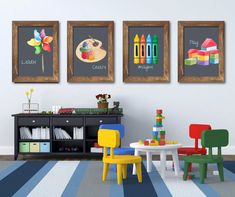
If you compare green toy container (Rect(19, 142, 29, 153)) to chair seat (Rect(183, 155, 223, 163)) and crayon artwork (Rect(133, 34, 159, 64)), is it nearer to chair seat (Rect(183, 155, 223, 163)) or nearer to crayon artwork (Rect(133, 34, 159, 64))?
crayon artwork (Rect(133, 34, 159, 64))

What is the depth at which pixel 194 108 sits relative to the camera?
31.1 feet

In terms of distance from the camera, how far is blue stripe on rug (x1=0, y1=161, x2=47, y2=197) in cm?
595

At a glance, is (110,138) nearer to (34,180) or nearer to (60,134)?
(34,180)

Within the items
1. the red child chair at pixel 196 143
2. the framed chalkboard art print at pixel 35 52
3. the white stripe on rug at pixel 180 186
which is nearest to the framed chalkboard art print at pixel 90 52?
the framed chalkboard art print at pixel 35 52

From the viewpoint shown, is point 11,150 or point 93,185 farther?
point 11,150

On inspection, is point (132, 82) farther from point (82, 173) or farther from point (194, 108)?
point (82, 173)

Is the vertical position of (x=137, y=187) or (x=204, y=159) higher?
(x=204, y=159)

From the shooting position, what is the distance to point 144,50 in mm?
9453

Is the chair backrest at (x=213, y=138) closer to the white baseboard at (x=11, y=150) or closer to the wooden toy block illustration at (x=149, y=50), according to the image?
the white baseboard at (x=11, y=150)

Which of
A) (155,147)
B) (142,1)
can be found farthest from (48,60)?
(155,147)

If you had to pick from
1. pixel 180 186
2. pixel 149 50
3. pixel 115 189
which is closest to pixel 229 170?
pixel 180 186

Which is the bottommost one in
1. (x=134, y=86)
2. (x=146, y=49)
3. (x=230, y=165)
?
(x=230, y=165)

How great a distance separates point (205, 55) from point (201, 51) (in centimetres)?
10

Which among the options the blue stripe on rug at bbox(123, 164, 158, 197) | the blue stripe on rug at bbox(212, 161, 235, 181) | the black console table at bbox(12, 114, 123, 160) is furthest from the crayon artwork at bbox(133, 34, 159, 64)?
the blue stripe on rug at bbox(123, 164, 158, 197)
